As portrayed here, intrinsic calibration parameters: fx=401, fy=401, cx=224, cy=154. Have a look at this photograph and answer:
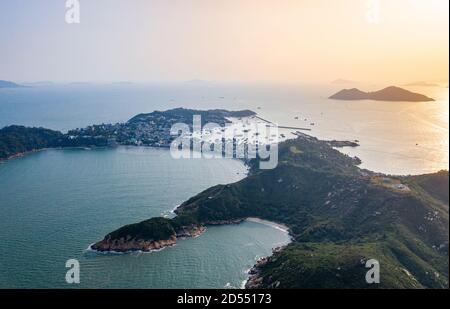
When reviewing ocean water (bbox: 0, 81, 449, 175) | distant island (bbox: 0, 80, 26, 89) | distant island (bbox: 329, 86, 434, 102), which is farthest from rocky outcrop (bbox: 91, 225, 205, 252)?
distant island (bbox: 0, 80, 26, 89)

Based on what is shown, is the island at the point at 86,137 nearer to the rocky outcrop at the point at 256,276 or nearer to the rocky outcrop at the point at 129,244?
the rocky outcrop at the point at 129,244

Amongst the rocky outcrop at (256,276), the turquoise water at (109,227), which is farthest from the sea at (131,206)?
the rocky outcrop at (256,276)

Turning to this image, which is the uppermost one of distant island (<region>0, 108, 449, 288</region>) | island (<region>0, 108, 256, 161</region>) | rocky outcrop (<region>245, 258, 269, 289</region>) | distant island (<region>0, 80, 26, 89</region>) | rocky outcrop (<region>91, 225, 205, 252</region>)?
distant island (<region>0, 80, 26, 89</region>)

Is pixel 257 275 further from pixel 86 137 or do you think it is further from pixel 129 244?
pixel 86 137

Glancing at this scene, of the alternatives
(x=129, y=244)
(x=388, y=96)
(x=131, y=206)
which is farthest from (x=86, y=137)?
(x=388, y=96)

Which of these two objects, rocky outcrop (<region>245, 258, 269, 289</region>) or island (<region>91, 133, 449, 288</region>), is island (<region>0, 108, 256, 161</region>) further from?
rocky outcrop (<region>245, 258, 269, 289</region>)

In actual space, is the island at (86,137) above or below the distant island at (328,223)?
above
